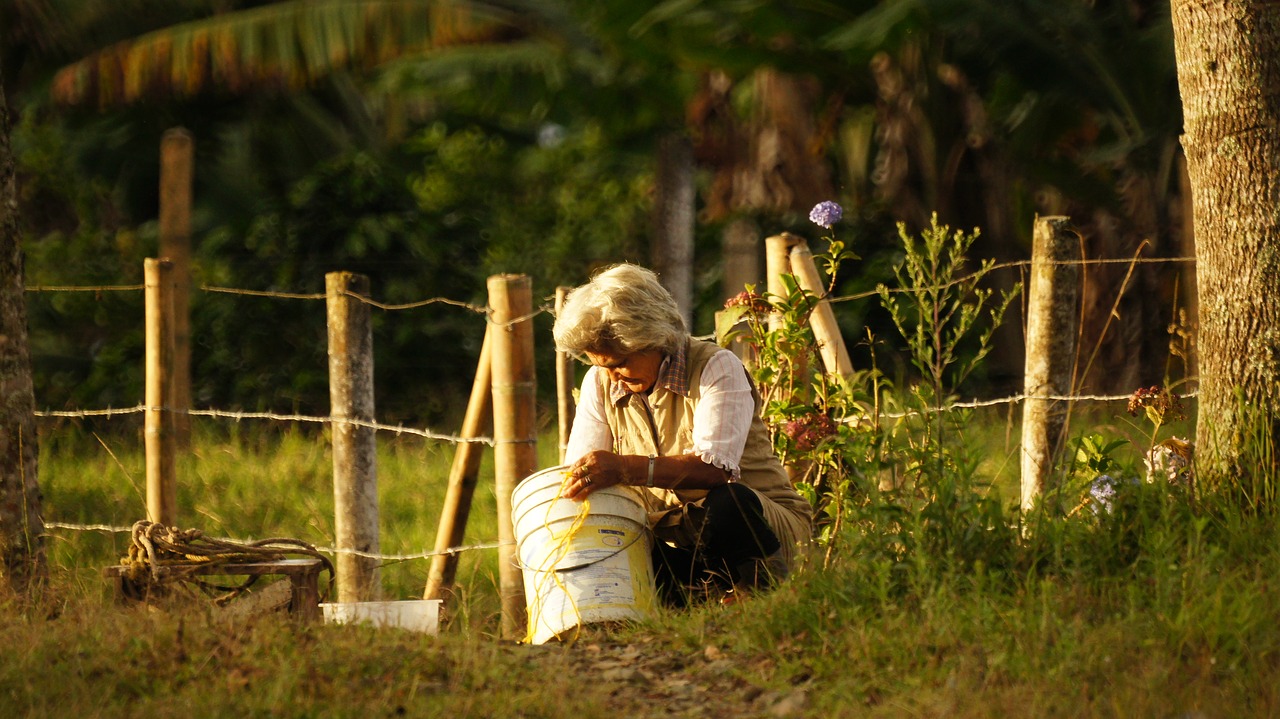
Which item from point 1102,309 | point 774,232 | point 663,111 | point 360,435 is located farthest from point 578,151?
point 360,435

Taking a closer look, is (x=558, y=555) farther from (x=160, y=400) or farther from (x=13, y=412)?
(x=160, y=400)

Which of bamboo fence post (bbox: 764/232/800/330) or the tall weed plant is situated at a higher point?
bamboo fence post (bbox: 764/232/800/330)

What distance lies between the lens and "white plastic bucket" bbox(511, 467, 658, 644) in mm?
3982

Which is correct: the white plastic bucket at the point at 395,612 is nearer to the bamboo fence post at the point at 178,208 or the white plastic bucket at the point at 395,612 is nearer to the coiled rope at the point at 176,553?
the coiled rope at the point at 176,553

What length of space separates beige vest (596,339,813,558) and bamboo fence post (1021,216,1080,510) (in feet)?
2.83

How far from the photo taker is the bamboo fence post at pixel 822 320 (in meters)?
5.08

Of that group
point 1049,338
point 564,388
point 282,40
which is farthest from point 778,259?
point 282,40

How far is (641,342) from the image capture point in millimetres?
4152

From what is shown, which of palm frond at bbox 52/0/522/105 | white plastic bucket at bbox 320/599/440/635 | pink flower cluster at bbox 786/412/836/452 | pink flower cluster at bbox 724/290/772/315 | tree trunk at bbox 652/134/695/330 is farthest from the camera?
tree trunk at bbox 652/134/695/330

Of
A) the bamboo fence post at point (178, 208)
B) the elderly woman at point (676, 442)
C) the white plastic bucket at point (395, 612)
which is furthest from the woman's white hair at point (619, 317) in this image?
the bamboo fence post at point (178, 208)

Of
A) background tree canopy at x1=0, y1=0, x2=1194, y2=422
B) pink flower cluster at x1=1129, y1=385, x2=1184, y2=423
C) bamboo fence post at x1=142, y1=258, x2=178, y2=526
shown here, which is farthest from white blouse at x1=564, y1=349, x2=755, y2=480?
background tree canopy at x1=0, y1=0, x2=1194, y2=422

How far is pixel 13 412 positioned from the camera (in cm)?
455

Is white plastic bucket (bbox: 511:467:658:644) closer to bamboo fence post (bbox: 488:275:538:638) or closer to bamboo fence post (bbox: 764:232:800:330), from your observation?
bamboo fence post (bbox: 488:275:538:638)

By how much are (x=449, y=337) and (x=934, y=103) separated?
3.99 metres
